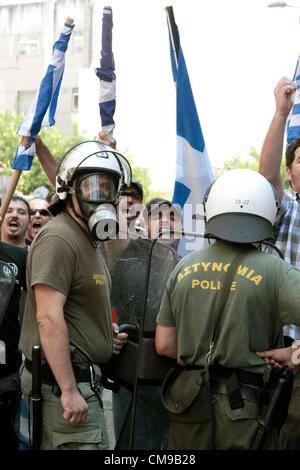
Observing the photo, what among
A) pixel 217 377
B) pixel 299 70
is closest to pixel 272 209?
pixel 217 377

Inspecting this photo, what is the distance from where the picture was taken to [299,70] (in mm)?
5598

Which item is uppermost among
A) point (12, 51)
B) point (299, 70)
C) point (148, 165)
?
point (299, 70)

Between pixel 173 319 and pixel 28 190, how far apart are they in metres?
27.6

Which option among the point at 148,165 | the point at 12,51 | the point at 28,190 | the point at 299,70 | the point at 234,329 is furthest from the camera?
the point at 12,51

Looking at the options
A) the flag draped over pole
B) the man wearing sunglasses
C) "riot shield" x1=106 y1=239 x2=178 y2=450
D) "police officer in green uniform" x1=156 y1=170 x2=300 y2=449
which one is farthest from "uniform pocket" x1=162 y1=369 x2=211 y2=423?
the man wearing sunglasses

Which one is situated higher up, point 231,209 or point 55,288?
point 231,209

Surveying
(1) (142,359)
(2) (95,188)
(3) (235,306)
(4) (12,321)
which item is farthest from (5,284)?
(3) (235,306)

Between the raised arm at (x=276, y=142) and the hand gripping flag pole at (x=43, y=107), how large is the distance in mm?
1921

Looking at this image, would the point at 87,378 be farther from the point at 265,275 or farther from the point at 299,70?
the point at 299,70

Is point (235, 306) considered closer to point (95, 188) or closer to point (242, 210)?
point (242, 210)

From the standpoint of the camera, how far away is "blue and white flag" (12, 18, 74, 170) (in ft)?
18.3

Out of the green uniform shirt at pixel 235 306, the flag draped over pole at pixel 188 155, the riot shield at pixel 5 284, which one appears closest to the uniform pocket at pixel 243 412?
the green uniform shirt at pixel 235 306

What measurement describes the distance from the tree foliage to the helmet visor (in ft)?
83.2

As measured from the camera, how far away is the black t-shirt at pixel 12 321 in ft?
14.3
